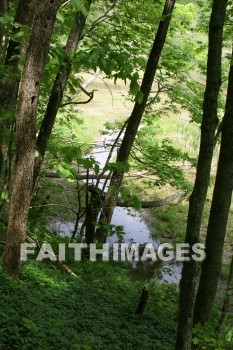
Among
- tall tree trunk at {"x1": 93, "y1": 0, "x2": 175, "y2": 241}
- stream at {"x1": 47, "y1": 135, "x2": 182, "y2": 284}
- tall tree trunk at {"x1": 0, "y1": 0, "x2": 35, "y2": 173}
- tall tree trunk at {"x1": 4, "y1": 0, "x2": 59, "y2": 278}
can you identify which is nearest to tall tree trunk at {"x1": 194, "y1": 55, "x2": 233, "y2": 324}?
tall tree trunk at {"x1": 93, "y1": 0, "x2": 175, "y2": 241}

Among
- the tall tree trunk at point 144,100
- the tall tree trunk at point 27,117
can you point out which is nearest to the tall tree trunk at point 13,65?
the tall tree trunk at point 27,117

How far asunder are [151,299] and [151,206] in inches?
281

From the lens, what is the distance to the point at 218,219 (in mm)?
5324

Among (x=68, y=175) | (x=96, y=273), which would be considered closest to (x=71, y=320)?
(x=68, y=175)

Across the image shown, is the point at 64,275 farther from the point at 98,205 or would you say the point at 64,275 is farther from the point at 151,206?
the point at 151,206

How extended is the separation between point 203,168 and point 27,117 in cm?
181

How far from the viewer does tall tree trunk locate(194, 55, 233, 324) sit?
17.1ft

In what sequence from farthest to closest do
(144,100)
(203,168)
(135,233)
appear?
(135,233) < (144,100) < (203,168)

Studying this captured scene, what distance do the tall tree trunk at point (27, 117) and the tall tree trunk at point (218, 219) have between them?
2584 mm

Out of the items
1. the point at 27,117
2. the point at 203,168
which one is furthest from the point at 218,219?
the point at 27,117

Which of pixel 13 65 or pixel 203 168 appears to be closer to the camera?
pixel 203 168

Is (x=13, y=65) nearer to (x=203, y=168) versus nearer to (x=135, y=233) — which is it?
(x=203, y=168)

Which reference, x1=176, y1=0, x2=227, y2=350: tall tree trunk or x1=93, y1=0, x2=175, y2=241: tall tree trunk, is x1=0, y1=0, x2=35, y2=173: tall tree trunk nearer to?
x1=176, y1=0, x2=227, y2=350: tall tree trunk

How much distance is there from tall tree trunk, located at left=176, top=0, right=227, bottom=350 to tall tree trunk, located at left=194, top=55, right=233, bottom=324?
3.73 feet
